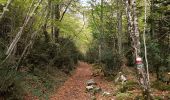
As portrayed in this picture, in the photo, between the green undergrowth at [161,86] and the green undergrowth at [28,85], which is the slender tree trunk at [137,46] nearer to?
the green undergrowth at [161,86]

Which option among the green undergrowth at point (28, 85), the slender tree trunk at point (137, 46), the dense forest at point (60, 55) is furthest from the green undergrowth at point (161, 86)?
the green undergrowth at point (28, 85)

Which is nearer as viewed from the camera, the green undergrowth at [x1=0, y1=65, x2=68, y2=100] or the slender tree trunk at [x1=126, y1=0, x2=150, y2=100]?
the slender tree trunk at [x1=126, y1=0, x2=150, y2=100]

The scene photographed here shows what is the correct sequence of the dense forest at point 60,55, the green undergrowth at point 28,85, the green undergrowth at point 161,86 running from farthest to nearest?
the green undergrowth at point 161,86, the green undergrowth at point 28,85, the dense forest at point 60,55

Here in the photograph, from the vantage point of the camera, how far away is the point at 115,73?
20.5m

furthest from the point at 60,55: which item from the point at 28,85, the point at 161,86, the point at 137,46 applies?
the point at 137,46

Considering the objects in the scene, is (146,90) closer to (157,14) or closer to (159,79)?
(159,79)

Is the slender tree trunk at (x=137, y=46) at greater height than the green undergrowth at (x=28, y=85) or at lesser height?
greater

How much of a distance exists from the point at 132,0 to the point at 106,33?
19616mm

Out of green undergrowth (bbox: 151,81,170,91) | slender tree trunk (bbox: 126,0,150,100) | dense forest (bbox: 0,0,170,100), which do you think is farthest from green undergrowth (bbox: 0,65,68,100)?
green undergrowth (bbox: 151,81,170,91)

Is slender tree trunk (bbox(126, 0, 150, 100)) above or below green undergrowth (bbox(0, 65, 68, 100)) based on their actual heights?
above

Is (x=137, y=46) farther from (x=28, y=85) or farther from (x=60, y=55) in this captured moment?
(x=60, y=55)

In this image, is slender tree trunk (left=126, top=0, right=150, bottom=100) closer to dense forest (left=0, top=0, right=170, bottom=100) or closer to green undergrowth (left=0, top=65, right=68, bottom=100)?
dense forest (left=0, top=0, right=170, bottom=100)

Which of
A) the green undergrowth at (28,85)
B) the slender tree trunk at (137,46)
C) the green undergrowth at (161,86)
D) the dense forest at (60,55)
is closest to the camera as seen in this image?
the slender tree trunk at (137,46)

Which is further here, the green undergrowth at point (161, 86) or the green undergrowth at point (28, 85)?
the green undergrowth at point (161, 86)
